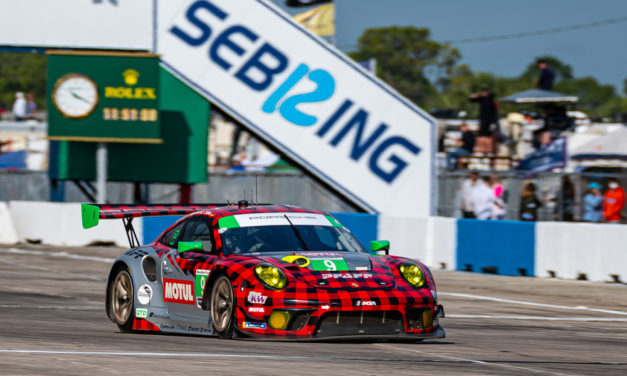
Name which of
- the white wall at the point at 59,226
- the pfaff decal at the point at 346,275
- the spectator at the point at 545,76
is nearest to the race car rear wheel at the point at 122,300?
the pfaff decal at the point at 346,275

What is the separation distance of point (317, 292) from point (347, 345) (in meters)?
0.60

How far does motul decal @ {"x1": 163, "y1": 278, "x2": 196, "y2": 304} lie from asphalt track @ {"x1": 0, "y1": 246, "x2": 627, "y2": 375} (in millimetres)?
322

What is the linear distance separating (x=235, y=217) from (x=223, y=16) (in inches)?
692

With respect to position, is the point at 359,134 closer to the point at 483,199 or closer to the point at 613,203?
the point at 483,199

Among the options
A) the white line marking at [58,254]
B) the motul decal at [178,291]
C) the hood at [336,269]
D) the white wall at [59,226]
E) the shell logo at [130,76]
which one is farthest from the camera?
the shell logo at [130,76]

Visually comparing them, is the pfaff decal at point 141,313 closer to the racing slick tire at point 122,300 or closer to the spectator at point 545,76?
the racing slick tire at point 122,300

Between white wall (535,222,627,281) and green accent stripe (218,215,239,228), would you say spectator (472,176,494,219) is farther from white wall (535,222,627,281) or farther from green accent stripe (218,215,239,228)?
green accent stripe (218,215,239,228)

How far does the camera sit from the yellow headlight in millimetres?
8672

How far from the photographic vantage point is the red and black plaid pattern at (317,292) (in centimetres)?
863

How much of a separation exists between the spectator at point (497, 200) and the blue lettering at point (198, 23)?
788 centimetres

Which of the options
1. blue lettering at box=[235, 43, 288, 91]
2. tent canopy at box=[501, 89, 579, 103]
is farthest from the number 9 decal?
tent canopy at box=[501, 89, 579, 103]

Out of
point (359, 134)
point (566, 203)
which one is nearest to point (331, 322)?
point (566, 203)

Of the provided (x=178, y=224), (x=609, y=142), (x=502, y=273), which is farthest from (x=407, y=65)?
(x=178, y=224)

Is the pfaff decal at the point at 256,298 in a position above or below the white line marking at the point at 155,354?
above
